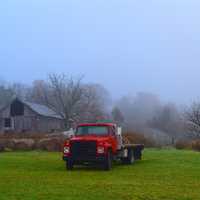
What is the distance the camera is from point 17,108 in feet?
232

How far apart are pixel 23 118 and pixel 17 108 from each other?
2.02 meters

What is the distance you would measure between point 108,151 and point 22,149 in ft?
82.0

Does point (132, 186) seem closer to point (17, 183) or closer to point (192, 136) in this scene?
point (17, 183)

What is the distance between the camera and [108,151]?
70.9 feet

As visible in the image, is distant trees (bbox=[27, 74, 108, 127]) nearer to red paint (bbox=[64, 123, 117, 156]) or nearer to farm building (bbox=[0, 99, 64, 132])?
farm building (bbox=[0, 99, 64, 132])

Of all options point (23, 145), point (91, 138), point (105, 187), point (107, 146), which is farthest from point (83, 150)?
point (23, 145)

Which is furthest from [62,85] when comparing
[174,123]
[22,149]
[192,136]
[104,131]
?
[104,131]

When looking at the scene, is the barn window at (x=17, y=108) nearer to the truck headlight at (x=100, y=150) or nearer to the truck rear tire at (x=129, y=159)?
the truck rear tire at (x=129, y=159)

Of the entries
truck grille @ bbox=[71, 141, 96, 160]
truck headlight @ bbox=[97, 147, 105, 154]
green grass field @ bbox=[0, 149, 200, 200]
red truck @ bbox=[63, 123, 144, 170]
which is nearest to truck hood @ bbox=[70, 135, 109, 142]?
red truck @ bbox=[63, 123, 144, 170]

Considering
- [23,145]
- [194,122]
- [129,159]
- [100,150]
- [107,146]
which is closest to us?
[100,150]

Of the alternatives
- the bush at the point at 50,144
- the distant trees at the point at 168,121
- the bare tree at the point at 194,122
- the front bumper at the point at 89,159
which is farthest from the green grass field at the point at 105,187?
the distant trees at the point at 168,121

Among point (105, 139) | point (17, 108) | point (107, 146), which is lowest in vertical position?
point (107, 146)

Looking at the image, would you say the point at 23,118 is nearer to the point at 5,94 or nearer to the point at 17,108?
the point at 17,108

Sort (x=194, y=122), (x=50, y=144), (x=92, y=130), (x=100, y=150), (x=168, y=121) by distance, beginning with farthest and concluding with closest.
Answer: (x=168, y=121) → (x=194, y=122) → (x=50, y=144) → (x=92, y=130) → (x=100, y=150)
